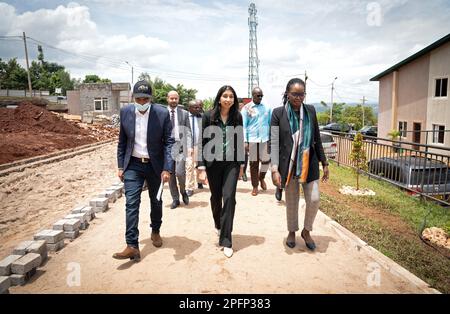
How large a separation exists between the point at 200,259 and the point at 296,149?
5.88ft

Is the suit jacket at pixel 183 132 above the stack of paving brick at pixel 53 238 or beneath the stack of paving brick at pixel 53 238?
above

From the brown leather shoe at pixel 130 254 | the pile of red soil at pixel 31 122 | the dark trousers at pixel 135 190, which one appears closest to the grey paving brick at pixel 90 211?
the dark trousers at pixel 135 190

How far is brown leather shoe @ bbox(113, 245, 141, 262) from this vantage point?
3971 millimetres

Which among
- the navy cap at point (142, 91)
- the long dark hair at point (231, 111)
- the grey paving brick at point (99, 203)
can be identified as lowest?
the grey paving brick at point (99, 203)

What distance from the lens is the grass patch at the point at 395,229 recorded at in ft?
13.5

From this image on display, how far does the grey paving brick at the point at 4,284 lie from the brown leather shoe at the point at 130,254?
3.52ft

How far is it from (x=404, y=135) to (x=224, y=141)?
74.5ft

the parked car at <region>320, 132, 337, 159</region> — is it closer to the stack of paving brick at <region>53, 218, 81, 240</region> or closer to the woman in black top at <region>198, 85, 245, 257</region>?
the woman in black top at <region>198, 85, 245, 257</region>

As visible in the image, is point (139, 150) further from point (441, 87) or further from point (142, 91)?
point (441, 87)

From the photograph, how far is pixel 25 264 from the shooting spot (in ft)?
11.7

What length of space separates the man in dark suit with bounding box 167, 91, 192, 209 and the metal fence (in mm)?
5065

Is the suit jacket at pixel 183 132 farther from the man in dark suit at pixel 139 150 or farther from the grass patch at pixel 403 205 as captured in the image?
the grass patch at pixel 403 205

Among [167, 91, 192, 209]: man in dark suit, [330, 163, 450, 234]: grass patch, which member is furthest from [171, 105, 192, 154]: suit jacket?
[330, 163, 450, 234]: grass patch
